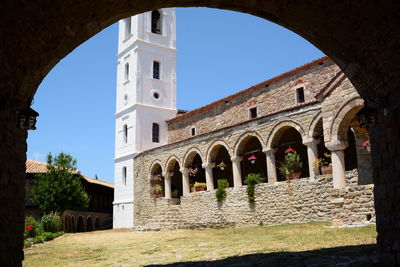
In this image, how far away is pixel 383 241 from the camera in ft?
18.6

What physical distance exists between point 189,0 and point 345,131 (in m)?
8.90

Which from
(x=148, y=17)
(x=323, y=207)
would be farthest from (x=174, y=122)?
(x=323, y=207)

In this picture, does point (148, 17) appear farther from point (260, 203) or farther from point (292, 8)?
point (292, 8)

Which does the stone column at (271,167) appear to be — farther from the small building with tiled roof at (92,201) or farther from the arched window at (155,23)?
the small building with tiled roof at (92,201)

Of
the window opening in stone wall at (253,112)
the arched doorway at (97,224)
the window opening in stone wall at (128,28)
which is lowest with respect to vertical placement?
the arched doorway at (97,224)

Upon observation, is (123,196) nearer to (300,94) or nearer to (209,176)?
(209,176)

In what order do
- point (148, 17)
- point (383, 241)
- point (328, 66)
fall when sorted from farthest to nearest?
point (148, 17)
point (328, 66)
point (383, 241)

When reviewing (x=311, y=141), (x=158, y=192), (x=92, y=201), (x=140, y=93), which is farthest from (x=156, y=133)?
(x=311, y=141)

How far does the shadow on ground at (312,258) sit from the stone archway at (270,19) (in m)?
0.61

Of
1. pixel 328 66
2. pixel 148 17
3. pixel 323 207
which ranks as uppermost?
pixel 148 17

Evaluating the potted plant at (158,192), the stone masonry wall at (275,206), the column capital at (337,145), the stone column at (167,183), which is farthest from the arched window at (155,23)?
the column capital at (337,145)

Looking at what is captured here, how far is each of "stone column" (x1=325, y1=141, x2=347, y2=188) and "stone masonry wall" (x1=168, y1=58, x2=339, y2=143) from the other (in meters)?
3.07

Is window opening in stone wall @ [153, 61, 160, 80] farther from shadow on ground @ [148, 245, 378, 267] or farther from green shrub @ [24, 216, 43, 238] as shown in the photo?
shadow on ground @ [148, 245, 378, 267]

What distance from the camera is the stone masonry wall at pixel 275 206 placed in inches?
457
